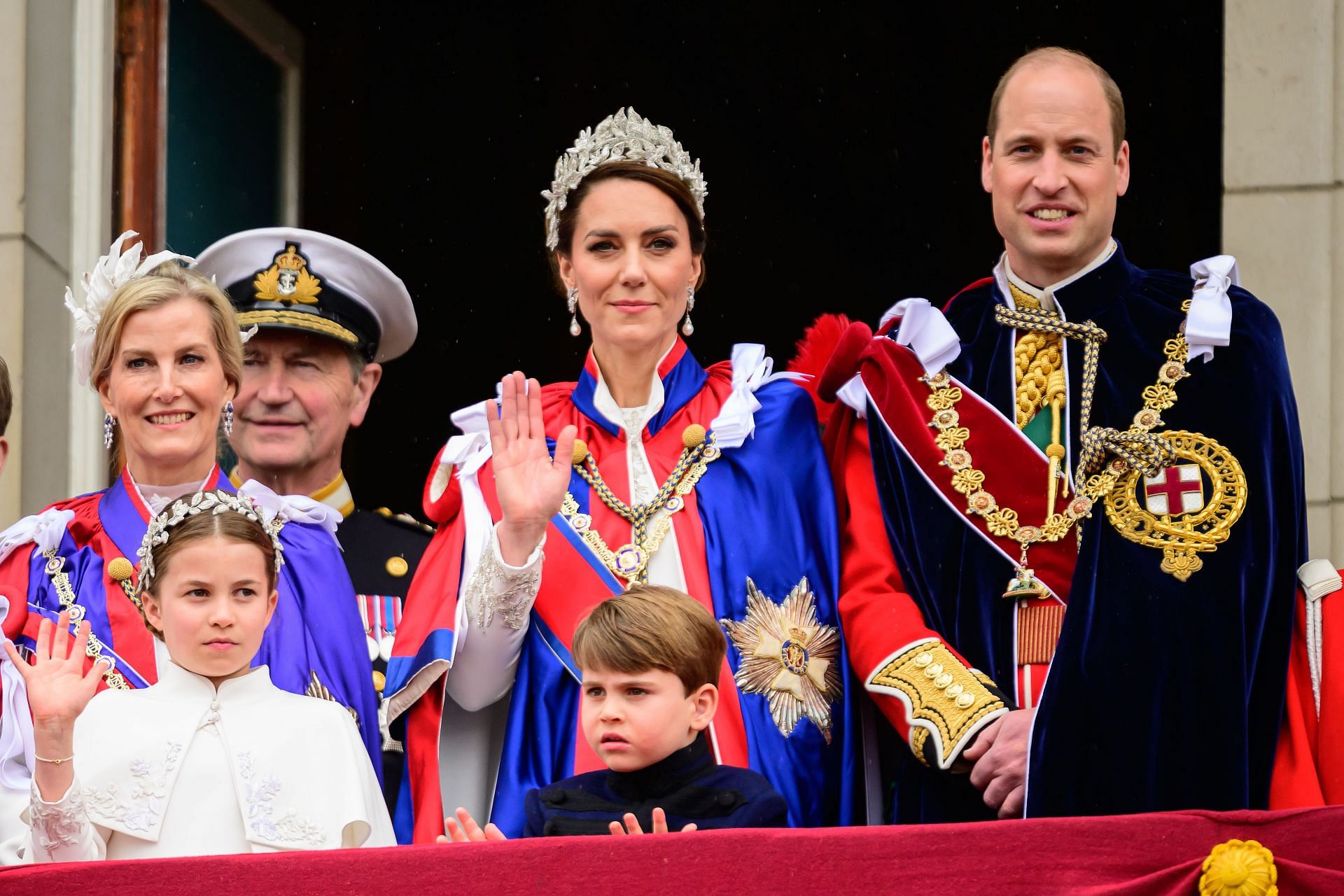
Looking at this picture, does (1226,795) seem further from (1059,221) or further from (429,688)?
(429,688)

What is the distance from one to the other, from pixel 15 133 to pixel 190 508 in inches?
96.4

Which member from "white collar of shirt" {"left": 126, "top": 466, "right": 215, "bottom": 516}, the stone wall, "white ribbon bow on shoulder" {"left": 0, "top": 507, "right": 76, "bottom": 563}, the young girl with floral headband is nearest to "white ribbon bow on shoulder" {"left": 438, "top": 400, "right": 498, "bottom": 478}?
"white collar of shirt" {"left": 126, "top": 466, "right": 215, "bottom": 516}

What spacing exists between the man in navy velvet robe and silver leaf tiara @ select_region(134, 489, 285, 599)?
3.48ft

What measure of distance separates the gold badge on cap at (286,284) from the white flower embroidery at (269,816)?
161 centimetres

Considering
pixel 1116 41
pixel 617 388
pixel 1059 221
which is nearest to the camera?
pixel 1059 221

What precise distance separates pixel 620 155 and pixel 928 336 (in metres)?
0.73

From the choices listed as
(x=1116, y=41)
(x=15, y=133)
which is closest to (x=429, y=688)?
(x=15, y=133)

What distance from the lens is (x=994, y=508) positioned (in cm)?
377

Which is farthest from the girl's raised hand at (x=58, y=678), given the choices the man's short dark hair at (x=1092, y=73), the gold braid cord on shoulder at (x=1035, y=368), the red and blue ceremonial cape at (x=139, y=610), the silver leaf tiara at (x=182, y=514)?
the man's short dark hair at (x=1092, y=73)

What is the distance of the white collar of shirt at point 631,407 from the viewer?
4.13m

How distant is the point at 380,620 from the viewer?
4.51 m

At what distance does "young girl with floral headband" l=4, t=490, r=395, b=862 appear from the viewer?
10.7 feet

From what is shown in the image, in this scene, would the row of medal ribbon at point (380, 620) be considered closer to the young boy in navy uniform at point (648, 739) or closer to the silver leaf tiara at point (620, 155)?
the silver leaf tiara at point (620, 155)

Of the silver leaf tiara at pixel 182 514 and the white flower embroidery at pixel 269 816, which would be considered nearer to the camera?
the white flower embroidery at pixel 269 816
